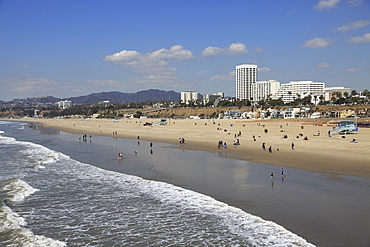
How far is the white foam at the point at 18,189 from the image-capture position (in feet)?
43.1

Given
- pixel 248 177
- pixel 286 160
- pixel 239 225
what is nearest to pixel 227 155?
pixel 286 160

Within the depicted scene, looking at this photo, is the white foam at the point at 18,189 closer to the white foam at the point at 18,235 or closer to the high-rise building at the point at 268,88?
the white foam at the point at 18,235

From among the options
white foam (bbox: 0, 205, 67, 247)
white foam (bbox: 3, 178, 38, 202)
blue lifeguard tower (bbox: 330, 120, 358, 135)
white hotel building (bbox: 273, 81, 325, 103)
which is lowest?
white foam (bbox: 0, 205, 67, 247)

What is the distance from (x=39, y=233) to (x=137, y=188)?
17.9ft

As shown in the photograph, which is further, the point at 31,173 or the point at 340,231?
the point at 31,173

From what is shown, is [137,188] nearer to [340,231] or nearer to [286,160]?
[340,231]

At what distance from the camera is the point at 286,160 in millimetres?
20875

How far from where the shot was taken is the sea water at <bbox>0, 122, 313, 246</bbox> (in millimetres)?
8742

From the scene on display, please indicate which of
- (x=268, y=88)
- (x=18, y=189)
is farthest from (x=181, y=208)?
(x=268, y=88)

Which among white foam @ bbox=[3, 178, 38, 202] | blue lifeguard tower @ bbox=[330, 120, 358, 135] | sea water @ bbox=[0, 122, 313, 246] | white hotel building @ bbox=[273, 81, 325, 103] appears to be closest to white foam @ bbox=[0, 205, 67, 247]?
sea water @ bbox=[0, 122, 313, 246]

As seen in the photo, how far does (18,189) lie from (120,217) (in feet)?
21.8

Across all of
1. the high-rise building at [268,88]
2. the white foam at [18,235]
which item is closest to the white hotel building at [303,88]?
the high-rise building at [268,88]

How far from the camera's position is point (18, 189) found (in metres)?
14.4

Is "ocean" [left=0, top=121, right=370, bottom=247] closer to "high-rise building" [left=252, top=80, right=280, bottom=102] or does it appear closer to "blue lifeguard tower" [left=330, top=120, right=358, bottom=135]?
"blue lifeguard tower" [left=330, top=120, right=358, bottom=135]
